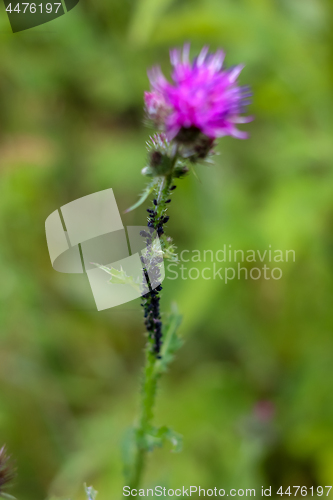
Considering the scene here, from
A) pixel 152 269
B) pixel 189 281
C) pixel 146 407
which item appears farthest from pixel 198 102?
pixel 189 281

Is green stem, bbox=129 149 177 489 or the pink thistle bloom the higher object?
the pink thistle bloom

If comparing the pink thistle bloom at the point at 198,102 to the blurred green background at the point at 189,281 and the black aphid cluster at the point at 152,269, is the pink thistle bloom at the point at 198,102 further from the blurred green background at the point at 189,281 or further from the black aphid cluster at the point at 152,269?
the blurred green background at the point at 189,281

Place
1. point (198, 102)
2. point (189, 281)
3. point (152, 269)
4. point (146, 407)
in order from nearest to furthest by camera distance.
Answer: point (198, 102), point (152, 269), point (146, 407), point (189, 281)

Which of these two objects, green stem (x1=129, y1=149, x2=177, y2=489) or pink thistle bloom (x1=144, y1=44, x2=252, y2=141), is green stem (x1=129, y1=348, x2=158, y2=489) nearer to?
green stem (x1=129, y1=149, x2=177, y2=489)

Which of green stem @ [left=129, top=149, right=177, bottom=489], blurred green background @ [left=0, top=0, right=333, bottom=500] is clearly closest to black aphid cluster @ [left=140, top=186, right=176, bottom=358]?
green stem @ [left=129, top=149, right=177, bottom=489]

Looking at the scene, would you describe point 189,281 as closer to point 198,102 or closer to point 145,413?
point 145,413

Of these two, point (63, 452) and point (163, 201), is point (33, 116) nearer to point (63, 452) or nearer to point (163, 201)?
point (63, 452)

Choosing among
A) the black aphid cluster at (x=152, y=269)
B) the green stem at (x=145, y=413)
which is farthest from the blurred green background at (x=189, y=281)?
the black aphid cluster at (x=152, y=269)
